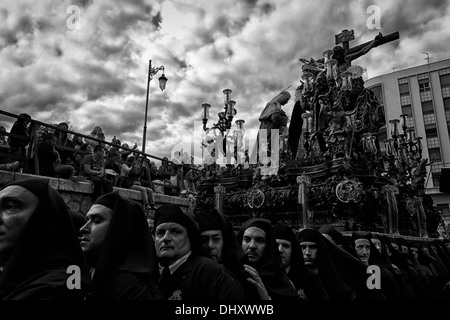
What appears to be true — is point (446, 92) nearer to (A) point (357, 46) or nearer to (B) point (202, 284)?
(A) point (357, 46)

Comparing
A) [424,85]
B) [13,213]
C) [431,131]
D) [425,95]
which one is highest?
[424,85]

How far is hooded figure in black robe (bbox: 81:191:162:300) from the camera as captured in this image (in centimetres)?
219

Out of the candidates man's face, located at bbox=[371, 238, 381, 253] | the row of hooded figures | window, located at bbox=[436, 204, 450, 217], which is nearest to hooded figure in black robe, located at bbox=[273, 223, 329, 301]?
the row of hooded figures

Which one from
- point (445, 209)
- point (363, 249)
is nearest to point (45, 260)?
point (363, 249)

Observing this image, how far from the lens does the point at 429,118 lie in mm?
40531

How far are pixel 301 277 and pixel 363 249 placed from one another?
2.03 metres

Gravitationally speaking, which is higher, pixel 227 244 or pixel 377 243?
pixel 227 244

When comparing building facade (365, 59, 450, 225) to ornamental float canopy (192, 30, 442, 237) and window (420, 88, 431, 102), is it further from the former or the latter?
ornamental float canopy (192, 30, 442, 237)

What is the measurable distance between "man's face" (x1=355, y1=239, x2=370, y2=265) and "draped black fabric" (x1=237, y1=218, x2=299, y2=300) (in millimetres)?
2336

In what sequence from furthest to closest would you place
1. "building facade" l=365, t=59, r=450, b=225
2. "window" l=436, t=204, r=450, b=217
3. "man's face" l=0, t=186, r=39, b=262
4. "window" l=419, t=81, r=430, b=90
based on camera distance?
1. "window" l=419, t=81, r=430, b=90
2. "building facade" l=365, t=59, r=450, b=225
3. "window" l=436, t=204, r=450, b=217
4. "man's face" l=0, t=186, r=39, b=262

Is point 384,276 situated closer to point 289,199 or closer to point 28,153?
point 289,199

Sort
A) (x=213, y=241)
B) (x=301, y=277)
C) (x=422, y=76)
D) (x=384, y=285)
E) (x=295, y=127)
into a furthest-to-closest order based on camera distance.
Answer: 1. (x=422, y=76)
2. (x=295, y=127)
3. (x=384, y=285)
4. (x=301, y=277)
5. (x=213, y=241)

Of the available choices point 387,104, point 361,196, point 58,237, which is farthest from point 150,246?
point 387,104

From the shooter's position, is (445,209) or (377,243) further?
(445,209)
